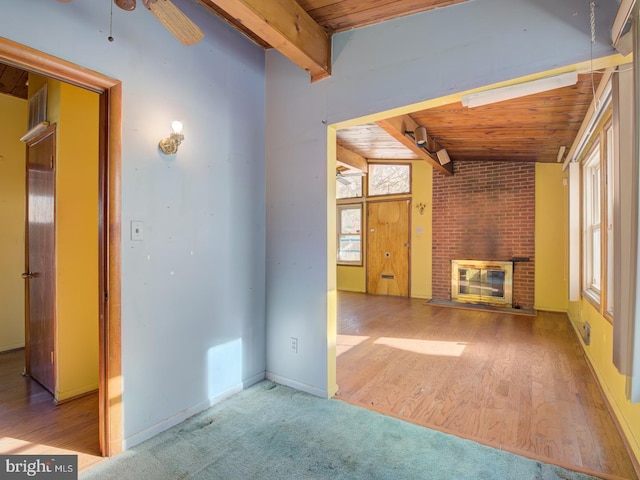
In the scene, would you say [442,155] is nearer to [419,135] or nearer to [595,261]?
[419,135]

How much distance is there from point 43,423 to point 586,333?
4.88 metres

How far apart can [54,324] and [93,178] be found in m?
1.21

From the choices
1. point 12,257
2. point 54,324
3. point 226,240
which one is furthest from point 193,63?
point 12,257

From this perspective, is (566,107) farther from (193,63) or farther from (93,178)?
(93,178)

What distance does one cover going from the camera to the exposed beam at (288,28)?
1.85 metres

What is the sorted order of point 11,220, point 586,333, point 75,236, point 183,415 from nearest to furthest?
point 183,415 → point 75,236 → point 586,333 → point 11,220

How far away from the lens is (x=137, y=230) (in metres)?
2.00

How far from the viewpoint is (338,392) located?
8.73 ft

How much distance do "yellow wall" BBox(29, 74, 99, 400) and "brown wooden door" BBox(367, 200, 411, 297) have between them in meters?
5.53

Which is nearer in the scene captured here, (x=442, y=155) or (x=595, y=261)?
(x=595, y=261)

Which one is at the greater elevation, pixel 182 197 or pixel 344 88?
pixel 344 88

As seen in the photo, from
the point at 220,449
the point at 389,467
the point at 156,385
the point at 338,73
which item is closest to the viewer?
the point at 389,467

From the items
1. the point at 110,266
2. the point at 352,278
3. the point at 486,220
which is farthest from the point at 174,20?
the point at 352,278

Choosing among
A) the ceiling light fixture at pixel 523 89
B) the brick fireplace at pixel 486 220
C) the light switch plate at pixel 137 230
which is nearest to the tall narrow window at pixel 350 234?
the brick fireplace at pixel 486 220
